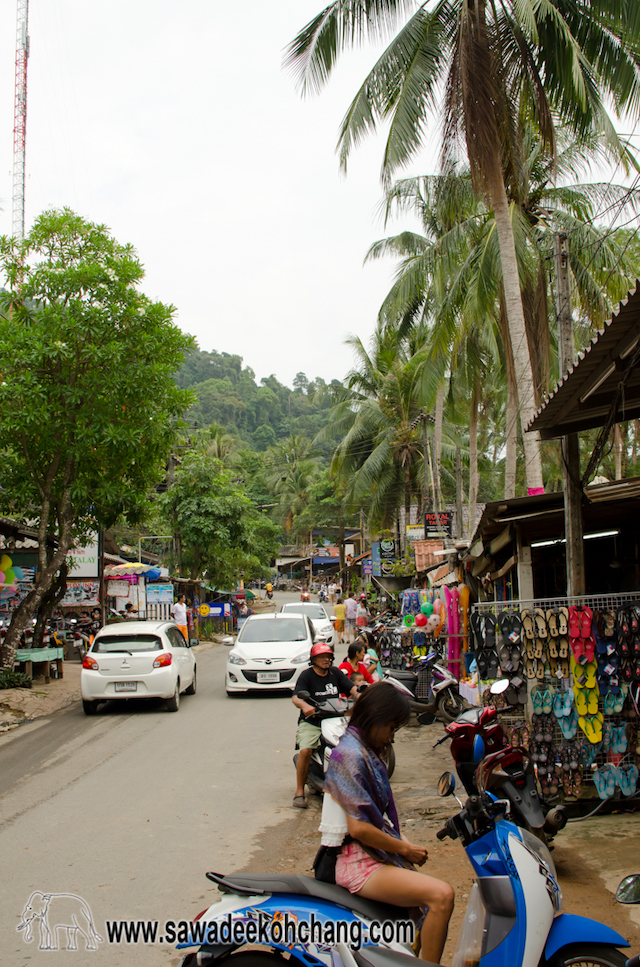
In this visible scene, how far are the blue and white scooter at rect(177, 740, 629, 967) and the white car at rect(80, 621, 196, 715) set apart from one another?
31.3 feet

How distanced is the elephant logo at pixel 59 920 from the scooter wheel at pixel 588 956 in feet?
8.58

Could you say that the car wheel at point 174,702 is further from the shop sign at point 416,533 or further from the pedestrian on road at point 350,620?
the shop sign at point 416,533

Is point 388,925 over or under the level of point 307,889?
under

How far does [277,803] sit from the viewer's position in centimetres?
727

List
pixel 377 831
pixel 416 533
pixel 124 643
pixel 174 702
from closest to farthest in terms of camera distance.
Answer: pixel 377 831
pixel 124 643
pixel 174 702
pixel 416 533

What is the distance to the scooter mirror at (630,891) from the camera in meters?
Result: 2.74

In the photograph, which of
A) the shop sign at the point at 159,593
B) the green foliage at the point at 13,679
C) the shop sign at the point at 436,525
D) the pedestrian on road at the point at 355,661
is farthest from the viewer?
the shop sign at the point at 159,593

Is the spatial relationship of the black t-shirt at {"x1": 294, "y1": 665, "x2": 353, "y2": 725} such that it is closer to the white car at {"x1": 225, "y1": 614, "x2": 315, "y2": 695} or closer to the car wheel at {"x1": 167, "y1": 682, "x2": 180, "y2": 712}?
the car wheel at {"x1": 167, "y1": 682, "x2": 180, "y2": 712}

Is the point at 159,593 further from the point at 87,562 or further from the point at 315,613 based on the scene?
the point at 315,613

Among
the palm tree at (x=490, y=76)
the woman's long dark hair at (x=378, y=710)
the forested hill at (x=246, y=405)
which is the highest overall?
the forested hill at (x=246, y=405)

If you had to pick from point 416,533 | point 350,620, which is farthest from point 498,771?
point 416,533

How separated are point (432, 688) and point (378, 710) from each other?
6485 mm

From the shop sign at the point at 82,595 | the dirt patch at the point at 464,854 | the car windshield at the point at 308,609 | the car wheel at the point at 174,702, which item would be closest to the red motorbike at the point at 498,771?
the dirt patch at the point at 464,854

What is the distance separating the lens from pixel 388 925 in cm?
305
